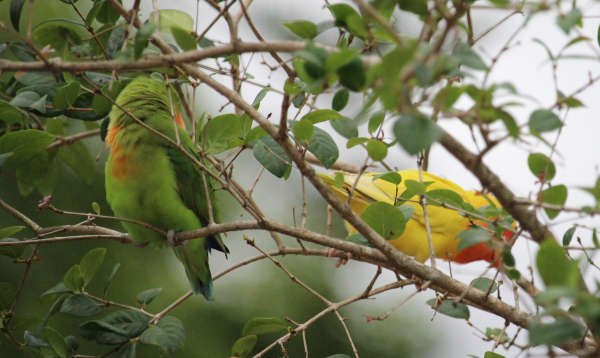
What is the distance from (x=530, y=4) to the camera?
4.55ft

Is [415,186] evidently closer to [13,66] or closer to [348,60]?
[348,60]

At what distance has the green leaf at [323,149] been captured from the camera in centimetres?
196

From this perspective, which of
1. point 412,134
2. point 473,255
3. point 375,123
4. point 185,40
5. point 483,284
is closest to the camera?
point 412,134

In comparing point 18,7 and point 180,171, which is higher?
point 18,7

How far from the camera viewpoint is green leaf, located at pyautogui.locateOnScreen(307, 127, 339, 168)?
1.96 m

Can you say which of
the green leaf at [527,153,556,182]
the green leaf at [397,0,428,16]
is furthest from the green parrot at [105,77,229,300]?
the green leaf at [397,0,428,16]

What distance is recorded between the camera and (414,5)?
1.35m

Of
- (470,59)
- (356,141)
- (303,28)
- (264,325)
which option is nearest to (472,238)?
(356,141)

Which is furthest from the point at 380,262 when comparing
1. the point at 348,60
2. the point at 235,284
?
the point at 235,284

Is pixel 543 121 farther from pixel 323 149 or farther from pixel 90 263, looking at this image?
pixel 90 263

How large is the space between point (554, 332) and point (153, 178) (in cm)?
169

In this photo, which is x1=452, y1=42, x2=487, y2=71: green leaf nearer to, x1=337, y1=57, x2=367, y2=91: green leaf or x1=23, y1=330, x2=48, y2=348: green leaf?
x1=337, y1=57, x2=367, y2=91: green leaf

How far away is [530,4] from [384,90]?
42 centimetres

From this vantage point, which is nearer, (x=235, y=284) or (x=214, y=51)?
(x=214, y=51)
